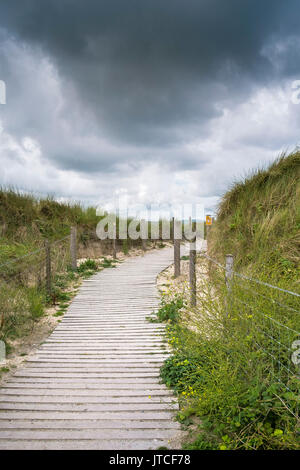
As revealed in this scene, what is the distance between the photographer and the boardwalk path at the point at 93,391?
10.4ft

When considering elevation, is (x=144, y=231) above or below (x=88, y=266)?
above

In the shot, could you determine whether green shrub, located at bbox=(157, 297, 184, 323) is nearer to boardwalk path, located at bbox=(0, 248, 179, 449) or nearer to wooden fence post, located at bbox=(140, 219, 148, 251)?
boardwalk path, located at bbox=(0, 248, 179, 449)

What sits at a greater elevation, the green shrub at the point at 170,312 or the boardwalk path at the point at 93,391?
the green shrub at the point at 170,312

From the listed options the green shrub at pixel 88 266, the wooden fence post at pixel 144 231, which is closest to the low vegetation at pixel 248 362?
the green shrub at pixel 88 266

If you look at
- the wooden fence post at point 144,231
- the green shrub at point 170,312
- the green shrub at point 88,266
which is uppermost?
the wooden fence post at point 144,231

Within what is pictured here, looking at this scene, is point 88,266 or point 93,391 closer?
point 93,391

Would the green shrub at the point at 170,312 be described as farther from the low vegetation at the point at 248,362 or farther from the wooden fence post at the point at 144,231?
the wooden fence post at the point at 144,231

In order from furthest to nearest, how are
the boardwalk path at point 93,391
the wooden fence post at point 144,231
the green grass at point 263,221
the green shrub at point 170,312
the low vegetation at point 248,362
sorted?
the wooden fence post at point 144,231 → the green shrub at point 170,312 → the green grass at point 263,221 → the boardwalk path at point 93,391 → the low vegetation at point 248,362

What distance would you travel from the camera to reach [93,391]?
4.05 meters

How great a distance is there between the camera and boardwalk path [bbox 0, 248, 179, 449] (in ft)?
10.4

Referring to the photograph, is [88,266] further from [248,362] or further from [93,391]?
[248,362]

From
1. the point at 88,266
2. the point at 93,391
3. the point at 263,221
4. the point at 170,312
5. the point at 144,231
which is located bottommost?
the point at 93,391

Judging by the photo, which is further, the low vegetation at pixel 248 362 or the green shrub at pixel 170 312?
the green shrub at pixel 170 312

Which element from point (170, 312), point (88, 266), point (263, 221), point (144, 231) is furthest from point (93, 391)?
point (144, 231)
